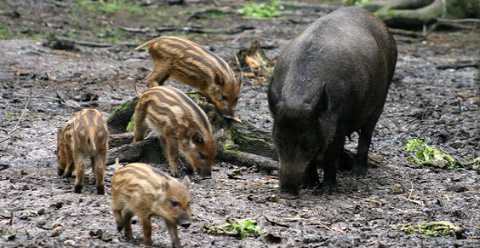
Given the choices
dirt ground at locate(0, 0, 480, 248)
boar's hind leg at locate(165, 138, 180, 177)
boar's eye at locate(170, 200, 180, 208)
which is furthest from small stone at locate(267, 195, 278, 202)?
boar's eye at locate(170, 200, 180, 208)

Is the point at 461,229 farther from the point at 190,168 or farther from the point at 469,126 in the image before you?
the point at 469,126

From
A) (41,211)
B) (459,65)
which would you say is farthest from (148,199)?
(459,65)

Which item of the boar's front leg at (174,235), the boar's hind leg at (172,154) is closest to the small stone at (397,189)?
the boar's hind leg at (172,154)

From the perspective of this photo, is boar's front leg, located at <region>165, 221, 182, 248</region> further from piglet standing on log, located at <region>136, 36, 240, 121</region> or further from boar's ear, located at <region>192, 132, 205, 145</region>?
piglet standing on log, located at <region>136, 36, 240, 121</region>

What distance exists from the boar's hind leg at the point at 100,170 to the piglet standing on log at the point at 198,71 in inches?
74.8

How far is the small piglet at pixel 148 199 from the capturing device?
6.09 metres

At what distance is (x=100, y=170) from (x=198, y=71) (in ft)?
7.86

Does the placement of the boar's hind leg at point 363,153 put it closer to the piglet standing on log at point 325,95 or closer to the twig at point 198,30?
the piglet standing on log at point 325,95

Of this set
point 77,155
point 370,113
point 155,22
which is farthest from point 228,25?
point 77,155

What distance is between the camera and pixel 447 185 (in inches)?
342

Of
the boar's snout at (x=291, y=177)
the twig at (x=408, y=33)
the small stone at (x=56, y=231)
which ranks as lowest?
the twig at (x=408, y=33)

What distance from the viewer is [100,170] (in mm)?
7543

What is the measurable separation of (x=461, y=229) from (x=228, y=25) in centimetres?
1220

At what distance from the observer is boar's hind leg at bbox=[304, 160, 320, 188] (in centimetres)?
846
